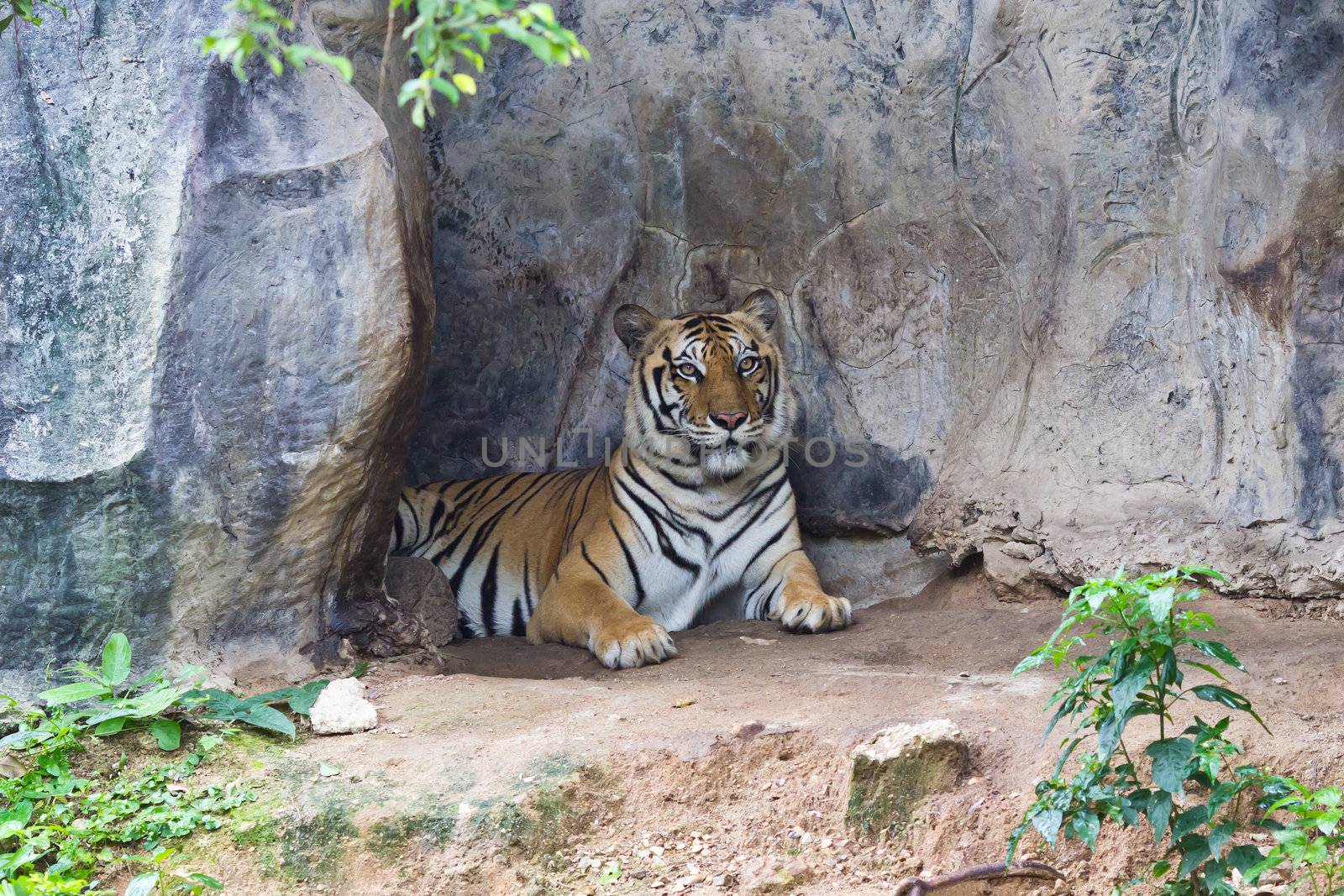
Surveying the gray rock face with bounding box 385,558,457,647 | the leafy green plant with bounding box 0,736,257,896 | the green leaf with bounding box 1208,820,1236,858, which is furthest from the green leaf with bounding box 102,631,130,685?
the green leaf with bounding box 1208,820,1236,858

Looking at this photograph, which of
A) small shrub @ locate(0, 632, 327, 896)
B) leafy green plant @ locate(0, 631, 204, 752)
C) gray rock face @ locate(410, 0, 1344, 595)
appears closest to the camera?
small shrub @ locate(0, 632, 327, 896)

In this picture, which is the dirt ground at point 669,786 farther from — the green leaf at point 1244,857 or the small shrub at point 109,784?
the green leaf at point 1244,857

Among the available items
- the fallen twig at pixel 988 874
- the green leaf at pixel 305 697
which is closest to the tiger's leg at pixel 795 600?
the green leaf at pixel 305 697

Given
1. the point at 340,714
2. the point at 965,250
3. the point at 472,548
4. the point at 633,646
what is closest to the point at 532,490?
the point at 472,548

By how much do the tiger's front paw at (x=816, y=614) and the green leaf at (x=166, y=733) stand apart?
2474 mm

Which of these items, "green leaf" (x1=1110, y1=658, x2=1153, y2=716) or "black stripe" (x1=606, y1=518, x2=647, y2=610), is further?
"black stripe" (x1=606, y1=518, x2=647, y2=610)

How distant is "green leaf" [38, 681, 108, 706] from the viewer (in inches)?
145

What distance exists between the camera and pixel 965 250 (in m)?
5.74

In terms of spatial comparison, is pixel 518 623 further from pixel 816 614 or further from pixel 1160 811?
pixel 1160 811

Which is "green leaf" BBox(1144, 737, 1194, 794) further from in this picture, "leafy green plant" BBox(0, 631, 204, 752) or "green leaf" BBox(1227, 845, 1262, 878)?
"leafy green plant" BBox(0, 631, 204, 752)

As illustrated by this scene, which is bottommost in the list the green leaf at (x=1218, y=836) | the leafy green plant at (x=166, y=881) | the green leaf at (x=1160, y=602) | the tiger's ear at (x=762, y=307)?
the leafy green plant at (x=166, y=881)

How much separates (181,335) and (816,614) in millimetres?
2594

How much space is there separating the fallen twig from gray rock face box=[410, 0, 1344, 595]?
7.00 feet

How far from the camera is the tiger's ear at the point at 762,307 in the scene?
6.20m
